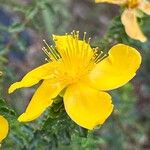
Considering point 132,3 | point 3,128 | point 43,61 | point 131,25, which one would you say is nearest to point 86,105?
point 3,128

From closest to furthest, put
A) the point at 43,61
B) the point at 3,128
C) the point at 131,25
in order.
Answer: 1. the point at 3,128
2. the point at 131,25
3. the point at 43,61

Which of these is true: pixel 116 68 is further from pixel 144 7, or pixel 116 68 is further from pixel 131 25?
pixel 144 7

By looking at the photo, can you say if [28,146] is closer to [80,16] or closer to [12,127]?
[12,127]

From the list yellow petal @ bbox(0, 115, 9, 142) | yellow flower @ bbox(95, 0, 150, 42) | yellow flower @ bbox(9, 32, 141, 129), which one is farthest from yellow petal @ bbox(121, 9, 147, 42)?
yellow petal @ bbox(0, 115, 9, 142)

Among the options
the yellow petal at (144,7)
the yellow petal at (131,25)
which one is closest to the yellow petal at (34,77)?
the yellow petal at (131,25)

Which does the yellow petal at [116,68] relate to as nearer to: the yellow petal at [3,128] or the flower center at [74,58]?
the flower center at [74,58]

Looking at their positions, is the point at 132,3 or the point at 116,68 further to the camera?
the point at 132,3
